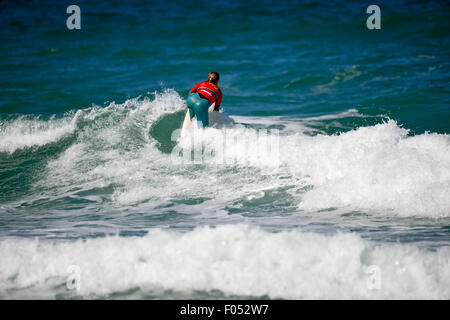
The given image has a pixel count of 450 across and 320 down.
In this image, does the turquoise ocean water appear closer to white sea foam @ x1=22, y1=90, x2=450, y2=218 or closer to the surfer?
white sea foam @ x1=22, y1=90, x2=450, y2=218

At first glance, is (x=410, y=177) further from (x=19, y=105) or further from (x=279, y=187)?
(x=19, y=105)

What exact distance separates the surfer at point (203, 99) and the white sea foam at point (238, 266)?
4238 millimetres

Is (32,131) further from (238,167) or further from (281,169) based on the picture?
(281,169)

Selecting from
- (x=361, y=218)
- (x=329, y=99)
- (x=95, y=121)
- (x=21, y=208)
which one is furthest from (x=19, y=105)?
(x=361, y=218)

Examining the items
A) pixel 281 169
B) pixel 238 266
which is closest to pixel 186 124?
pixel 281 169

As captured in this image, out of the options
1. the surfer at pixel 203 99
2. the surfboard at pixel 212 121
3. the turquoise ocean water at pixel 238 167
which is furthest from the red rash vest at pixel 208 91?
Result: the turquoise ocean water at pixel 238 167

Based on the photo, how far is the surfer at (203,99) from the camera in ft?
27.4

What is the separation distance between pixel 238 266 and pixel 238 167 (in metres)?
3.71

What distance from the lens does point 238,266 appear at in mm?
3980

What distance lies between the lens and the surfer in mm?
8359

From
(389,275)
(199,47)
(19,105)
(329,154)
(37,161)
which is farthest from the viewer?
(199,47)
